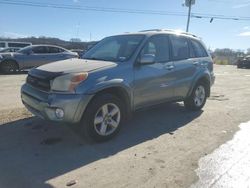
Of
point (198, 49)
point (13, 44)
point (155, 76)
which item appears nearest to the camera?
point (155, 76)

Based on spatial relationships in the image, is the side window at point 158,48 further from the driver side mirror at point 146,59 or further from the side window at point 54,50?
the side window at point 54,50

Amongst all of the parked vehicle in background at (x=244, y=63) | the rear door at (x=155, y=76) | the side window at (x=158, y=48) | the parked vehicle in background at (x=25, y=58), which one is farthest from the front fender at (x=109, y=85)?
the parked vehicle in background at (x=244, y=63)

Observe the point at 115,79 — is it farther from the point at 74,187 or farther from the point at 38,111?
the point at 74,187

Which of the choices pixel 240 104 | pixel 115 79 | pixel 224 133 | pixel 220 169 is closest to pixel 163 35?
pixel 115 79

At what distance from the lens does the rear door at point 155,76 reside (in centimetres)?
573

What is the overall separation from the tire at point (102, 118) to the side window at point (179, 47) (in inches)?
78.3

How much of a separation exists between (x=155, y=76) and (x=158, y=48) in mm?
635

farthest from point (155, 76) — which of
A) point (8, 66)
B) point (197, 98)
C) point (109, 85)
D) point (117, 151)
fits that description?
point (8, 66)

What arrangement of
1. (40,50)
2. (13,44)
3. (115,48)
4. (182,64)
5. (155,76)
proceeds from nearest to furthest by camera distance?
(155,76) < (115,48) < (182,64) < (40,50) < (13,44)

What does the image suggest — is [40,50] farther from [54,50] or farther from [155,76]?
[155,76]

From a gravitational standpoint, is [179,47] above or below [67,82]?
above

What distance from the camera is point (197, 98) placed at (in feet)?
25.2

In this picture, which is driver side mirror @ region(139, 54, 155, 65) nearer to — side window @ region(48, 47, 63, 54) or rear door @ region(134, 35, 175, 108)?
rear door @ region(134, 35, 175, 108)

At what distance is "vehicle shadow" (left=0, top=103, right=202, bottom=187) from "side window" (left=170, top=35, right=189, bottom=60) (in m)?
1.35
